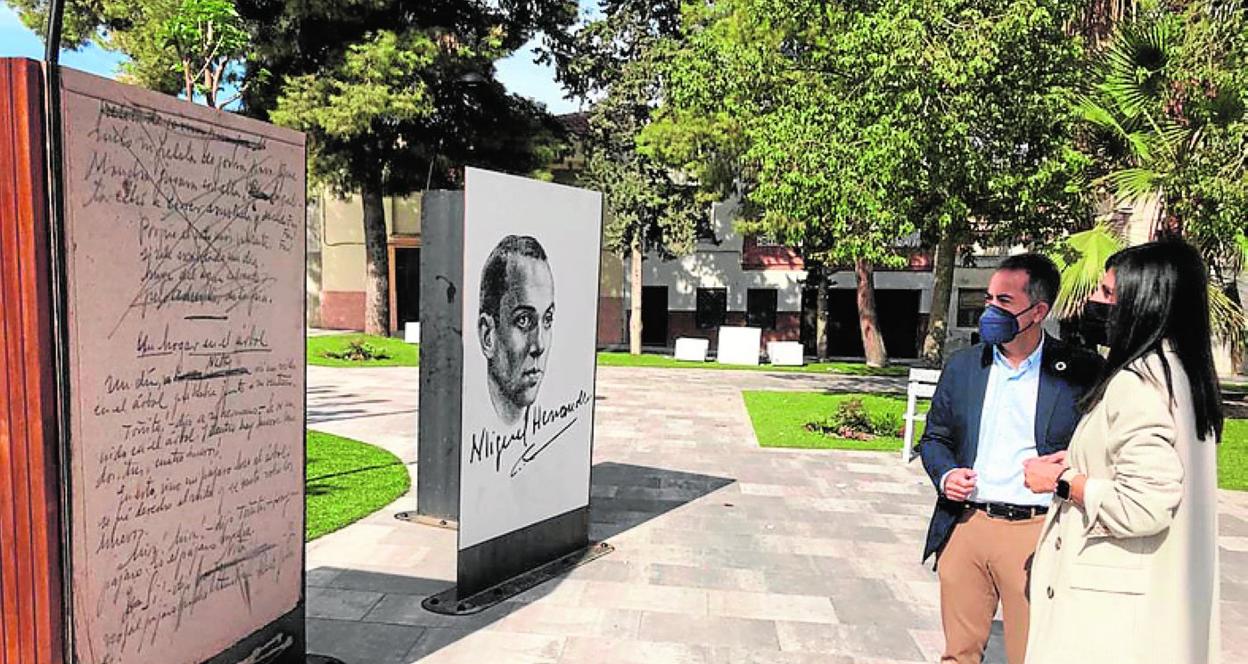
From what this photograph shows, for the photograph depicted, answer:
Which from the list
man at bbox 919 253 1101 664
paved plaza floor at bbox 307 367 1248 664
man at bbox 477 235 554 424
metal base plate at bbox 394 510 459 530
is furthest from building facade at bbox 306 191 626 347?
man at bbox 919 253 1101 664

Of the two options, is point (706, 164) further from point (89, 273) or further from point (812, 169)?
point (89, 273)

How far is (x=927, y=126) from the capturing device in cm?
905

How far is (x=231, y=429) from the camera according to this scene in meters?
2.68

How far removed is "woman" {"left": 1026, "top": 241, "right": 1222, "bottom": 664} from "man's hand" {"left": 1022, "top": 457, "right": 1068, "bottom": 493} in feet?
0.25

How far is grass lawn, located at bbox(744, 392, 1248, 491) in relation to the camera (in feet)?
28.2

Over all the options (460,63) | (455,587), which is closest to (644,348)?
(460,63)

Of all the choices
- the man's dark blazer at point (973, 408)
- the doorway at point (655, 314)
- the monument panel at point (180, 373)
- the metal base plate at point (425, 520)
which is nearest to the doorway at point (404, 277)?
the doorway at point (655, 314)

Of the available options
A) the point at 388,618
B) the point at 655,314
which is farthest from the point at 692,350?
the point at 388,618

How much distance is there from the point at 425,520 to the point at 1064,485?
461 cm

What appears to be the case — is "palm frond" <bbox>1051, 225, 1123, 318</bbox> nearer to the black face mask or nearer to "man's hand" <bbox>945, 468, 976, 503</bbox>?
the black face mask

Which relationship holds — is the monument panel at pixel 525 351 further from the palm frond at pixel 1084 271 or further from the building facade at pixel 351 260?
the building facade at pixel 351 260

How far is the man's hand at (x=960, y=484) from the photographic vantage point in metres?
2.71

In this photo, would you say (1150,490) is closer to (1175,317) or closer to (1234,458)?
(1175,317)

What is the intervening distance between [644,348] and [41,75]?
24.9m
